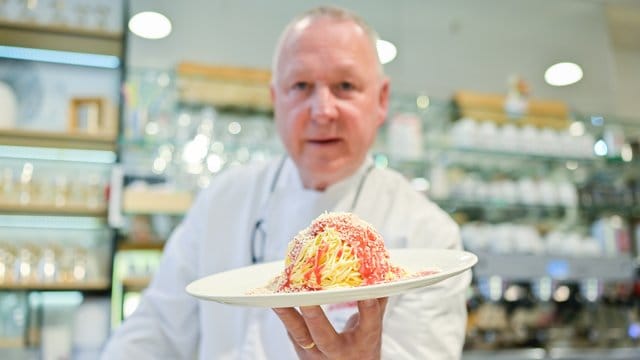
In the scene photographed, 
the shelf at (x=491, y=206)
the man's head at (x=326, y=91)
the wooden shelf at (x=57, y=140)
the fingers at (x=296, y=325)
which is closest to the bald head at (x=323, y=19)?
the man's head at (x=326, y=91)

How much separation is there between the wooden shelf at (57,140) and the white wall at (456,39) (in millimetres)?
724

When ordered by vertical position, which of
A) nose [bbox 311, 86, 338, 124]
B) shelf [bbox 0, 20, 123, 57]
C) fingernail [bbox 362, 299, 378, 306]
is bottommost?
fingernail [bbox 362, 299, 378, 306]

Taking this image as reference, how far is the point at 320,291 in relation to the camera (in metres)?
0.55

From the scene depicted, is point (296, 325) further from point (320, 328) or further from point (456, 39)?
point (456, 39)

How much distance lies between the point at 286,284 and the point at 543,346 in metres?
3.00

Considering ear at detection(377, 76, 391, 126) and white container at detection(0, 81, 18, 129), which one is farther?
white container at detection(0, 81, 18, 129)

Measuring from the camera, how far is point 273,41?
3.62 meters

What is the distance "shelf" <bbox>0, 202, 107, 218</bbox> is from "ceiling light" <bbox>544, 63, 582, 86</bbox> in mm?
3160

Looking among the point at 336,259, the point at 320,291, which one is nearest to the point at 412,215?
the point at 336,259

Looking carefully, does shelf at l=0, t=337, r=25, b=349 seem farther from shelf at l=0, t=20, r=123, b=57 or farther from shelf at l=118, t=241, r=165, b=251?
shelf at l=0, t=20, r=123, b=57

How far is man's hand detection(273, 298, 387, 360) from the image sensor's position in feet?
2.18

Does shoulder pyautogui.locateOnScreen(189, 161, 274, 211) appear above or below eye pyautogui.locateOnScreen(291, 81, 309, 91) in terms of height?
below

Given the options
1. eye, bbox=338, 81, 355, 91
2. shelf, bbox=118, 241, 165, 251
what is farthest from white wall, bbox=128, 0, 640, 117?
eye, bbox=338, 81, 355, 91

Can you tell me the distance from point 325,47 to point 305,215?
37cm
